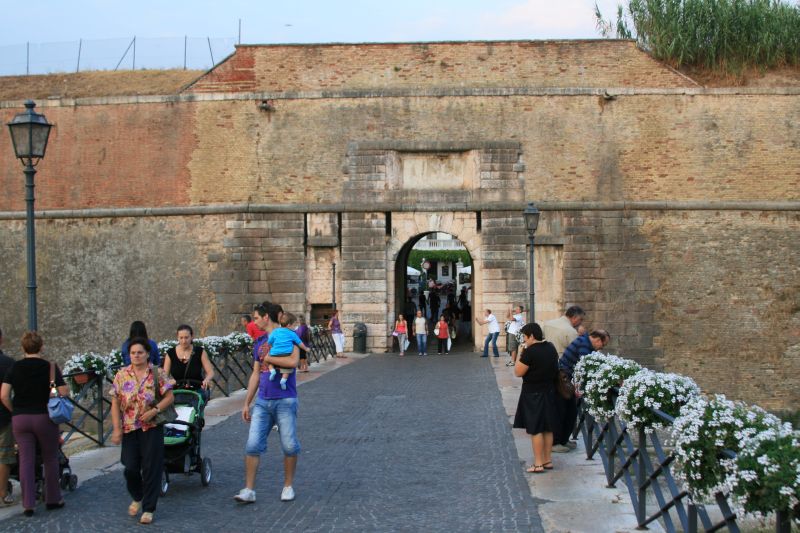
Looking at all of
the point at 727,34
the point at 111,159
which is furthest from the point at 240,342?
the point at 727,34

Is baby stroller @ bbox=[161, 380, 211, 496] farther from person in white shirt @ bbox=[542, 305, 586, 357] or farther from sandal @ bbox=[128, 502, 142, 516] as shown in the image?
person in white shirt @ bbox=[542, 305, 586, 357]

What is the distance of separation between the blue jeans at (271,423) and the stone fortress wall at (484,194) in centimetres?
1509

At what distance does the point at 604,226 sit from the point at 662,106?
10.4 feet

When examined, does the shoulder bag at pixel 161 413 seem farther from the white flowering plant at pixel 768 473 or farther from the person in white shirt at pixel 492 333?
the person in white shirt at pixel 492 333

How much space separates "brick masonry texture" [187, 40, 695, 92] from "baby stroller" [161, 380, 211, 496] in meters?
15.9

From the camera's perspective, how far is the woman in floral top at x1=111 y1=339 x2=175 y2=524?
20.1ft

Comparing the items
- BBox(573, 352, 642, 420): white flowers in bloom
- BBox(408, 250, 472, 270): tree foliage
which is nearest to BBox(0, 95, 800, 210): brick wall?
BBox(573, 352, 642, 420): white flowers in bloom

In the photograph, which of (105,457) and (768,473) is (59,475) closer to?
(105,457)

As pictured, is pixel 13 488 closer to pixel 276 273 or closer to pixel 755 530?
pixel 755 530

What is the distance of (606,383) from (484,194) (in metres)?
15.3

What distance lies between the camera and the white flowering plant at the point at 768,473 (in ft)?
11.6

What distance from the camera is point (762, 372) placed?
21375 millimetres

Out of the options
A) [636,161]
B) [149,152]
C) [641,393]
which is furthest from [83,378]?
[636,161]

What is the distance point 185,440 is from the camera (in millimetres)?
6906
